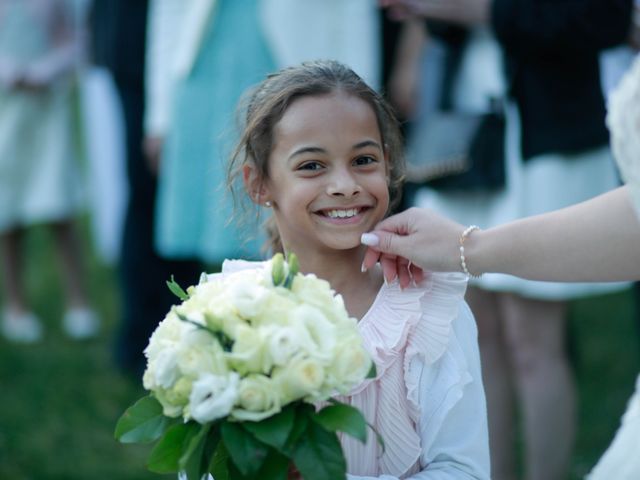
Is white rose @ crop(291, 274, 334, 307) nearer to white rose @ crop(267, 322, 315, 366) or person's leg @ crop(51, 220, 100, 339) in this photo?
white rose @ crop(267, 322, 315, 366)

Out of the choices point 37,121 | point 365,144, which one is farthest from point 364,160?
point 37,121

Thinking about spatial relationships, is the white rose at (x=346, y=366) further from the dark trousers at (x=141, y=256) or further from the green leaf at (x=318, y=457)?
the dark trousers at (x=141, y=256)

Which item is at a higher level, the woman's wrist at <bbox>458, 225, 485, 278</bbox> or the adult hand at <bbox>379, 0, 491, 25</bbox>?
the adult hand at <bbox>379, 0, 491, 25</bbox>

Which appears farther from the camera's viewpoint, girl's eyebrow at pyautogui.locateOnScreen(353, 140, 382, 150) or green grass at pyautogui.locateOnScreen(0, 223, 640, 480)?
green grass at pyautogui.locateOnScreen(0, 223, 640, 480)

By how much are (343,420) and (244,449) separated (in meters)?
0.18

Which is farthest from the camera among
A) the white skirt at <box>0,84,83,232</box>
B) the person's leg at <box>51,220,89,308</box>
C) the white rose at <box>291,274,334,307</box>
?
the person's leg at <box>51,220,89,308</box>

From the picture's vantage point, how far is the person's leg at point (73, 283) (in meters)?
6.69

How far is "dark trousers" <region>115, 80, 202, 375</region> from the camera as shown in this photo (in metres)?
5.72

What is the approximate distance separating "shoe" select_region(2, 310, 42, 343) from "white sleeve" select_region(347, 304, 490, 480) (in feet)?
15.0

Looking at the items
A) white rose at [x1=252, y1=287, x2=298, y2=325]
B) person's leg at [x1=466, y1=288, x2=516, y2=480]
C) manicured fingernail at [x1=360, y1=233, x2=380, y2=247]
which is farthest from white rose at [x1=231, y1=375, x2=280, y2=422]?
person's leg at [x1=466, y1=288, x2=516, y2=480]

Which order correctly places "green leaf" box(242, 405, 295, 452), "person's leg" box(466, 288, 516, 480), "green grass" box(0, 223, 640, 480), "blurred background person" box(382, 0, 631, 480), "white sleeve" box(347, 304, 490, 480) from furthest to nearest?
"green grass" box(0, 223, 640, 480), "person's leg" box(466, 288, 516, 480), "blurred background person" box(382, 0, 631, 480), "white sleeve" box(347, 304, 490, 480), "green leaf" box(242, 405, 295, 452)

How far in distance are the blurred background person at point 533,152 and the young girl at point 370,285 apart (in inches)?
45.9

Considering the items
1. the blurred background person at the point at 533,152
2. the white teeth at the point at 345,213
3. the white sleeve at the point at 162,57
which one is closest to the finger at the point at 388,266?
the white teeth at the point at 345,213

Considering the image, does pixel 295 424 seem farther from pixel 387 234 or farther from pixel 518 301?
pixel 518 301
